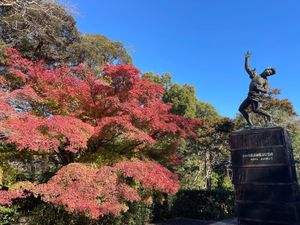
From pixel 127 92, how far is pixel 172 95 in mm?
10792

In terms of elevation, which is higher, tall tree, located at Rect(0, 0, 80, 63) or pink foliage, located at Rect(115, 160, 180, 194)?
tall tree, located at Rect(0, 0, 80, 63)

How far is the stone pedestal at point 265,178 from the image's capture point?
626 cm

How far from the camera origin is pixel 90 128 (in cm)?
648

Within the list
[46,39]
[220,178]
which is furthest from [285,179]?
[220,178]

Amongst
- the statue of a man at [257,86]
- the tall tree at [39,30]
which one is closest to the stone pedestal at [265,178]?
the statue of a man at [257,86]

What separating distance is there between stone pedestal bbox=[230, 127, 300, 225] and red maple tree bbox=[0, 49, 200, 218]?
1.77 m

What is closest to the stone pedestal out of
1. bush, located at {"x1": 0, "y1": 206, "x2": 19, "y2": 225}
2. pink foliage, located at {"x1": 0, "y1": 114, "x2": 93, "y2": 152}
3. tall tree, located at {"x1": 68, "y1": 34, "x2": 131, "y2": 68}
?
pink foliage, located at {"x1": 0, "y1": 114, "x2": 93, "y2": 152}

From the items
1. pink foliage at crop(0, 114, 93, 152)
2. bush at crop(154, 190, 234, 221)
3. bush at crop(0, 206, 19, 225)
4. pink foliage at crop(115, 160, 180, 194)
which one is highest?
pink foliage at crop(0, 114, 93, 152)

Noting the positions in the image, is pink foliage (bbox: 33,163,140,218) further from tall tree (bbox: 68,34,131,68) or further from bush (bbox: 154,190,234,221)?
tall tree (bbox: 68,34,131,68)

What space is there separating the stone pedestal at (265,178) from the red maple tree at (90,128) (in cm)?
177

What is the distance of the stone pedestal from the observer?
6.26 metres

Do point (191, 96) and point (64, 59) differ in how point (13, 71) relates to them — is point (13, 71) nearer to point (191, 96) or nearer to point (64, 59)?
point (64, 59)

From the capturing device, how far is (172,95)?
17984mm

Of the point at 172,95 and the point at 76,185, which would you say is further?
the point at 172,95
